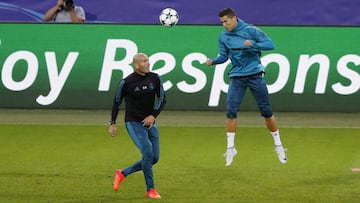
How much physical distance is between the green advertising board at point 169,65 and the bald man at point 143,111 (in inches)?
326

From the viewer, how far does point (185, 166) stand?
644 inches

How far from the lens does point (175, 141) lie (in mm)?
19000

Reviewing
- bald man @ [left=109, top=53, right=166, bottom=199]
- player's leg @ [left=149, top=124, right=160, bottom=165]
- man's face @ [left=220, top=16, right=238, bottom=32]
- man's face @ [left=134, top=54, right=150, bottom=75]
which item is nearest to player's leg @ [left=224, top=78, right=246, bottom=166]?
man's face @ [left=220, top=16, right=238, bottom=32]

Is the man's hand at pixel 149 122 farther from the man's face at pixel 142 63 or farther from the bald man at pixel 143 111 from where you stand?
the man's face at pixel 142 63

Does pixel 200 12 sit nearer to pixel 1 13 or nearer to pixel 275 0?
pixel 275 0

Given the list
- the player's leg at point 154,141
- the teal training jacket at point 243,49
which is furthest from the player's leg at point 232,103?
the player's leg at point 154,141

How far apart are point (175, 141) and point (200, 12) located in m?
8.36

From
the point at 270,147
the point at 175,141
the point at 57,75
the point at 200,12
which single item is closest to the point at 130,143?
the point at 175,141

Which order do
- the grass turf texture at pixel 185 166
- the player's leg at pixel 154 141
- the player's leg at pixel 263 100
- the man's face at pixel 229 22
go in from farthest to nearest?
the player's leg at pixel 263 100 → the man's face at pixel 229 22 → the grass turf texture at pixel 185 166 → the player's leg at pixel 154 141

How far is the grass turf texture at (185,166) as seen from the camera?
13.9m

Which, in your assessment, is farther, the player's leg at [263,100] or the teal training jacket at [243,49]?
the player's leg at [263,100]

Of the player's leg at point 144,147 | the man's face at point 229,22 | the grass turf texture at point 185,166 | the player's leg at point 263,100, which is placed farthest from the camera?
the player's leg at point 263,100

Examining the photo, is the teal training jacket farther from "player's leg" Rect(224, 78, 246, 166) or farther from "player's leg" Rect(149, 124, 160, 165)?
"player's leg" Rect(149, 124, 160, 165)

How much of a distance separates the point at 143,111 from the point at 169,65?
8.46m
